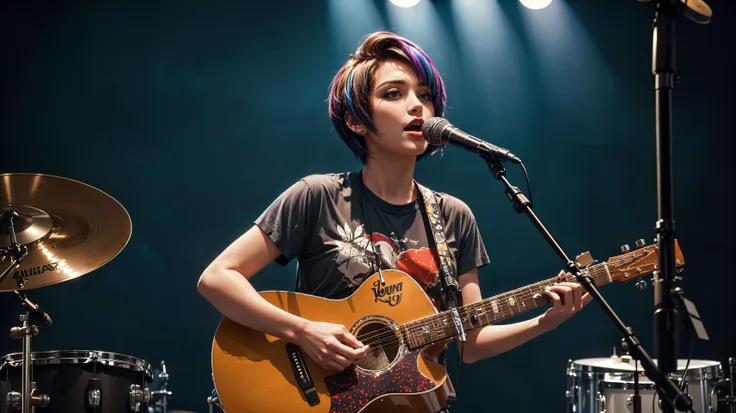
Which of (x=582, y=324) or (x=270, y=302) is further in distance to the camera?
(x=582, y=324)

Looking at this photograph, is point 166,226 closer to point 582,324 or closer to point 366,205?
point 366,205

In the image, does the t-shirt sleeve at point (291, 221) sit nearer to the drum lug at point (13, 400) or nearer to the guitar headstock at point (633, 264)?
the guitar headstock at point (633, 264)

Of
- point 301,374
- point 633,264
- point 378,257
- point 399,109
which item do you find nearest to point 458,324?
point 378,257

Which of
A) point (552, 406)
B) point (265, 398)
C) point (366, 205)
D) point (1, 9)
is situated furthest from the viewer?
point (552, 406)

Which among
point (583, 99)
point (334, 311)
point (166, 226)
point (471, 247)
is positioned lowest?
point (334, 311)

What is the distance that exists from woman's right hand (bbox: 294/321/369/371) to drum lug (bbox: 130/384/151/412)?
5.23ft

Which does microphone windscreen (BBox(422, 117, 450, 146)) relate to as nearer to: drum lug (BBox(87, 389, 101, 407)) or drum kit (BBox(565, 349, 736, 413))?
drum lug (BBox(87, 389, 101, 407))

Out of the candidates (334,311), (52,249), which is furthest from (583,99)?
(52,249)

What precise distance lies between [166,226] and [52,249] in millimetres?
1579

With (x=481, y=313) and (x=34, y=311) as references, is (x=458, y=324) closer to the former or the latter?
(x=481, y=313)

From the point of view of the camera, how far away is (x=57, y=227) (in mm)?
3535

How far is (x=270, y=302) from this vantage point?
288 centimetres

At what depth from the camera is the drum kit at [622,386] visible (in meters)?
4.41

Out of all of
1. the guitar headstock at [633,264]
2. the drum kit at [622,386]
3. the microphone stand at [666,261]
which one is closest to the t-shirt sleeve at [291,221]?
the guitar headstock at [633,264]
